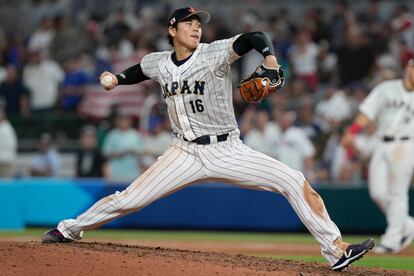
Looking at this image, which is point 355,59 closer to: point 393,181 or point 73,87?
point 73,87

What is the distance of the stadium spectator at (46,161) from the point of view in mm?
16031

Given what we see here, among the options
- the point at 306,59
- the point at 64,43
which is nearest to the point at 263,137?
the point at 306,59

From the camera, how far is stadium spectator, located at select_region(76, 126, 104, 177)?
619 inches

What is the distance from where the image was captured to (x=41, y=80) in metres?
17.5

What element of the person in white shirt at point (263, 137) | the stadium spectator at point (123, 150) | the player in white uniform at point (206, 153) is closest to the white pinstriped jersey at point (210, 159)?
the player in white uniform at point (206, 153)

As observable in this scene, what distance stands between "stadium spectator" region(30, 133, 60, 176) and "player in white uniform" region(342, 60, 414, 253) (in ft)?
22.3

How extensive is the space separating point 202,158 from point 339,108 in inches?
343

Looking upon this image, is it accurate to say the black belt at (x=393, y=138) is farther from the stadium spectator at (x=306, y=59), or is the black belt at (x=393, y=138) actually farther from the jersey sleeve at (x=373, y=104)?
the stadium spectator at (x=306, y=59)

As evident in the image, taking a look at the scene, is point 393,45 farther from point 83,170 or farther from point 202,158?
point 202,158

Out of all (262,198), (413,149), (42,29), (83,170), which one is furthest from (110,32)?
(413,149)

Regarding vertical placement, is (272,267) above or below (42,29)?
below

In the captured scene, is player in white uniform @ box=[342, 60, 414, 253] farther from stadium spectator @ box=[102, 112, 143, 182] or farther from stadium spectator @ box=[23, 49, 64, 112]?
stadium spectator @ box=[23, 49, 64, 112]

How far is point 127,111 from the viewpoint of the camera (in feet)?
55.0

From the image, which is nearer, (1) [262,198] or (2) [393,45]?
(1) [262,198]
